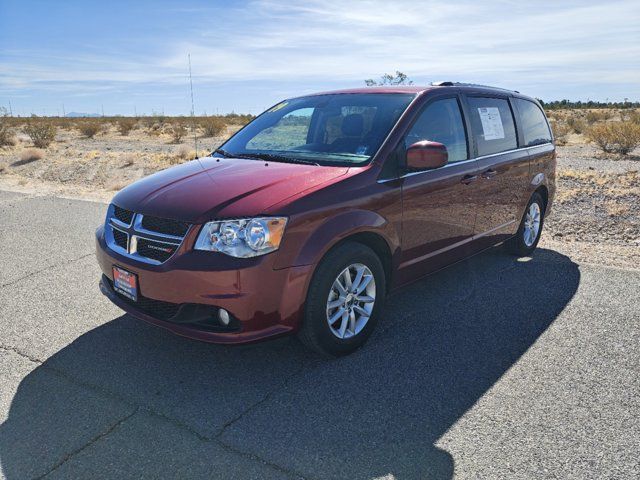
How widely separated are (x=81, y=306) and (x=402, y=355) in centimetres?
277

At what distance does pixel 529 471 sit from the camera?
2.61 metres

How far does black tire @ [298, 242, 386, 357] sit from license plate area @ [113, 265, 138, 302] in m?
1.09

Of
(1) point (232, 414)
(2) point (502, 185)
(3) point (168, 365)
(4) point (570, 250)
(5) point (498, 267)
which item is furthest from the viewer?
(4) point (570, 250)

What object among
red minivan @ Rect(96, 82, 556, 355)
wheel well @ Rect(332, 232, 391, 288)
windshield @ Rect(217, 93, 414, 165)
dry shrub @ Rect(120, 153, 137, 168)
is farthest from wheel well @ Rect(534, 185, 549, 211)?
dry shrub @ Rect(120, 153, 137, 168)

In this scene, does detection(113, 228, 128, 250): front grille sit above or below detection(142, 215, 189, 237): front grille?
below

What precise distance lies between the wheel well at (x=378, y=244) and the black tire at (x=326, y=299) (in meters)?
0.07

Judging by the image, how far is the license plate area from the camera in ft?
11.4

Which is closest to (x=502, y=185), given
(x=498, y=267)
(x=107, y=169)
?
(x=498, y=267)

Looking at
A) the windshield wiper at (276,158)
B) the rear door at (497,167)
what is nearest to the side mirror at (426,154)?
the windshield wiper at (276,158)

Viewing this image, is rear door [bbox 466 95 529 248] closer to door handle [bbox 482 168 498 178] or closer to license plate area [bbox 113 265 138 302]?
door handle [bbox 482 168 498 178]

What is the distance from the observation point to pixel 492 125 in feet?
17.0

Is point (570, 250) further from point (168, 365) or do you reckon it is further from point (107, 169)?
point (107, 169)

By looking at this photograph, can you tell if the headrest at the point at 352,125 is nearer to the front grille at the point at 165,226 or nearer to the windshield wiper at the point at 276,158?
the windshield wiper at the point at 276,158

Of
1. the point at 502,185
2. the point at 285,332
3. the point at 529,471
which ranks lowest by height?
the point at 529,471
